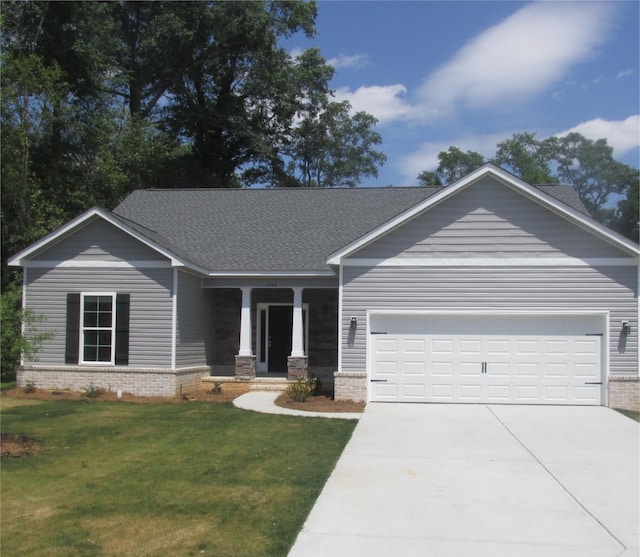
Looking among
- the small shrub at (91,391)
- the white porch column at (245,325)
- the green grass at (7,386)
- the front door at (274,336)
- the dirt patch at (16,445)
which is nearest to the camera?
the dirt patch at (16,445)

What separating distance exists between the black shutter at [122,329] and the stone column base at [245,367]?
3001 mm

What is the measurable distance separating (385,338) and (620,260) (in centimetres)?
564

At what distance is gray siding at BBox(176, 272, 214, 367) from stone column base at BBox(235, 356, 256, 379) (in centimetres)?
120

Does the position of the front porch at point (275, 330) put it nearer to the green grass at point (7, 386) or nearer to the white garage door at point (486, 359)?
the white garage door at point (486, 359)

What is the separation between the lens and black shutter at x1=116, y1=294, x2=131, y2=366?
1681 cm

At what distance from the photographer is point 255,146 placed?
127ft

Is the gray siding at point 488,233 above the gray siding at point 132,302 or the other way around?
above

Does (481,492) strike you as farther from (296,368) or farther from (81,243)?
(81,243)

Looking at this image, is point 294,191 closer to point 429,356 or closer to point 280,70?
point 429,356

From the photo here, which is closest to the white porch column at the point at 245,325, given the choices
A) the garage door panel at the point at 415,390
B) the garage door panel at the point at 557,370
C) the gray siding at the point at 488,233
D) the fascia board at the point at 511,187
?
the fascia board at the point at 511,187

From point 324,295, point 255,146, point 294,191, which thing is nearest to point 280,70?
point 255,146

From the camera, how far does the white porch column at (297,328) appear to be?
710 inches

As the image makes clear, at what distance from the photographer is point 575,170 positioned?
61.5 metres

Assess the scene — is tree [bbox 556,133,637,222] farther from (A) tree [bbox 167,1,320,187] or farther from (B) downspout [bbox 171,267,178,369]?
(B) downspout [bbox 171,267,178,369]
